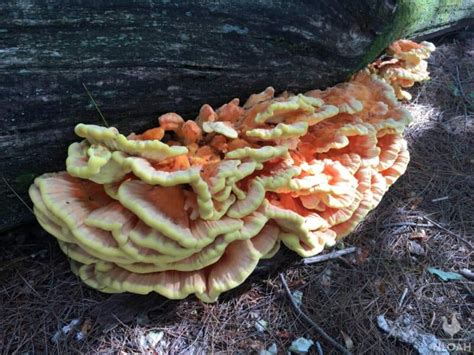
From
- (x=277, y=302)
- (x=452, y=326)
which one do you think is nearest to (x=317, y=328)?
(x=277, y=302)

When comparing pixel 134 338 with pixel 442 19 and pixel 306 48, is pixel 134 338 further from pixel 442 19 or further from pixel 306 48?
pixel 442 19

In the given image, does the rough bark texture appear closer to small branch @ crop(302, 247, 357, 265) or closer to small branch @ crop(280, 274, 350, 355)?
small branch @ crop(302, 247, 357, 265)

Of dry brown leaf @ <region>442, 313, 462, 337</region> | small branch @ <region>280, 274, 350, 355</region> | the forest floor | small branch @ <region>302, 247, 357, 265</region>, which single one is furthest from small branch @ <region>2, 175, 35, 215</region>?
dry brown leaf @ <region>442, 313, 462, 337</region>

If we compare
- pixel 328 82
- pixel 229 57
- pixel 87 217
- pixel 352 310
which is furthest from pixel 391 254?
pixel 87 217

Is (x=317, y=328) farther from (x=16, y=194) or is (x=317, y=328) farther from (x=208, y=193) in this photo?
(x=16, y=194)

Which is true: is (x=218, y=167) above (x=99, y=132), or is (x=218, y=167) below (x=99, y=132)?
below

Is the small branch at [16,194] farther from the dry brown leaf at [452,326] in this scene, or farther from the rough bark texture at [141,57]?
the dry brown leaf at [452,326]
